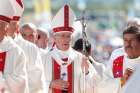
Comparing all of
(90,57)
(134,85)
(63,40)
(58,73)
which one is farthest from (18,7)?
(134,85)

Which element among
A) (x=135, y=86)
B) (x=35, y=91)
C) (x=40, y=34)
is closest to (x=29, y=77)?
(x=35, y=91)

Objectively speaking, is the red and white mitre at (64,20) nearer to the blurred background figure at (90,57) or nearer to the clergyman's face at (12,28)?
the blurred background figure at (90,57)

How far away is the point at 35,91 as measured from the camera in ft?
29.8

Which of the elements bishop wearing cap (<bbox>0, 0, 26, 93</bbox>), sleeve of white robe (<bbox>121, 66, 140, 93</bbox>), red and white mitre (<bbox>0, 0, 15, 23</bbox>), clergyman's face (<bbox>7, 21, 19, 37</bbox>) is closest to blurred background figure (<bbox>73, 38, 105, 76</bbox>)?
clergyman's face (<bbox>7, 21, 19, 37</bbox>)

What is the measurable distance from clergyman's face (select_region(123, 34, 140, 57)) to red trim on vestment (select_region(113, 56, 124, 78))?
71 centimetres

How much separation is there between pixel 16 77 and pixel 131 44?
145 centimetres

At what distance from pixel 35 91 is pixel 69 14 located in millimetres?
1551

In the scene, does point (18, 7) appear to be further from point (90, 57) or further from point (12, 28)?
point (90, 57)

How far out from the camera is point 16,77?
25.7ft

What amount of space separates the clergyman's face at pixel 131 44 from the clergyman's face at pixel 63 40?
2.98 ft

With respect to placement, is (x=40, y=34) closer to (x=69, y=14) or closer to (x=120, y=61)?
(x=69, y=14)

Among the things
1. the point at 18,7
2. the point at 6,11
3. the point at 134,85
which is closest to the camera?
the point at 134,85

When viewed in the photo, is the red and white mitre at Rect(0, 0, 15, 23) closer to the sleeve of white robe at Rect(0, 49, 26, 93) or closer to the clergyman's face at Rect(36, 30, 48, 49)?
the sleeve of white robe at Rect(0, 49, 26, 93)

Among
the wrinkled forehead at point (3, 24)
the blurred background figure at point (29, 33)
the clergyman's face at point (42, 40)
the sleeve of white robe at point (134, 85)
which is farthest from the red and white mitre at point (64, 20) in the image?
the sleeve of white robe at point (134, 85)
